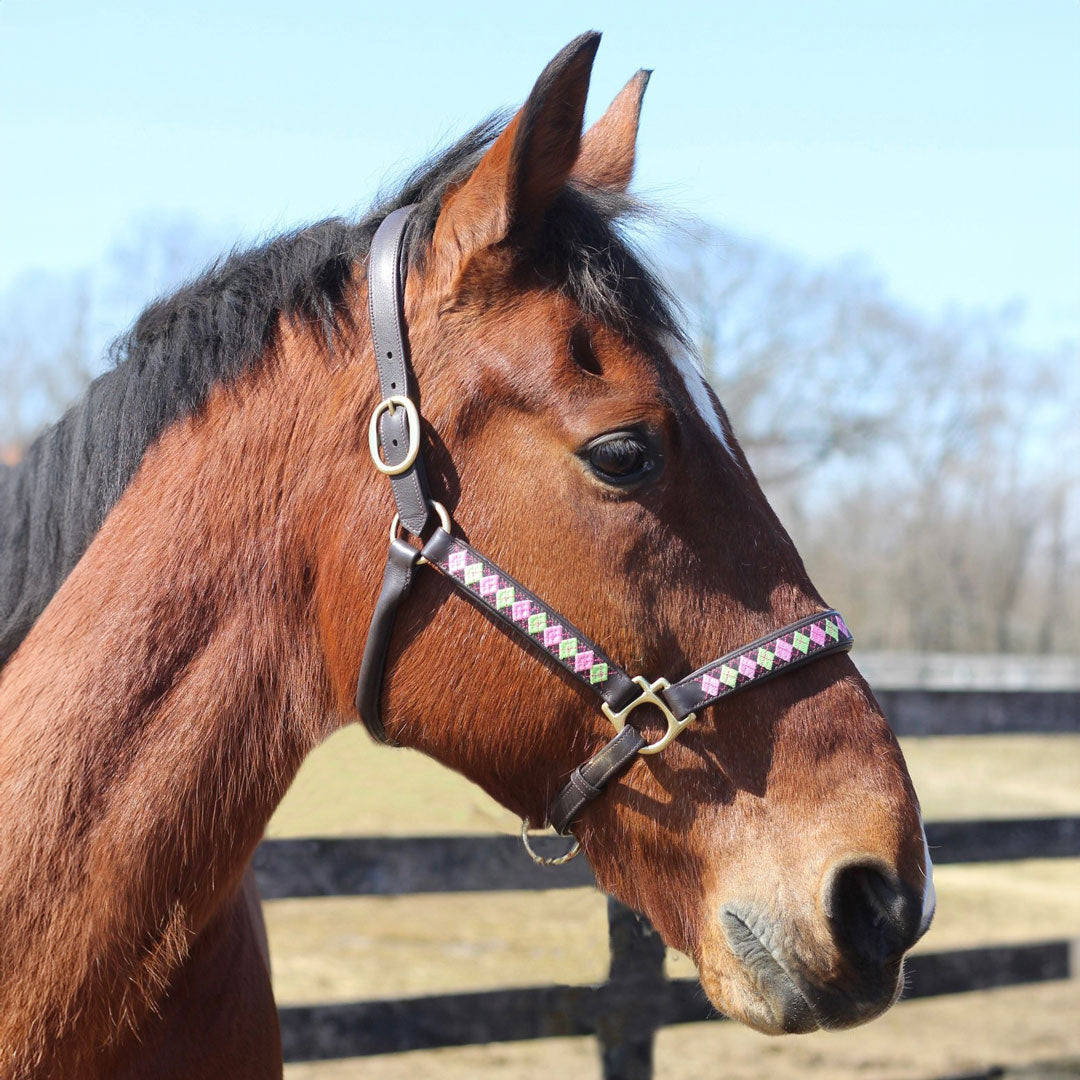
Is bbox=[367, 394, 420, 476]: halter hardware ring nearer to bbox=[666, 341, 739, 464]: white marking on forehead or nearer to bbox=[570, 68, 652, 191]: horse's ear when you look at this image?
bbox=[666, 341, 739, 464]: white marking on forehead

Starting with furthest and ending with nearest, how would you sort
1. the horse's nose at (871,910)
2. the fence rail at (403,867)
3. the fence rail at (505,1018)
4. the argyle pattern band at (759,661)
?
the fence rail at (403,867), the fence rail at (505,1018), the argyle pattern band at (759,661), the horse's nose at (871,910)

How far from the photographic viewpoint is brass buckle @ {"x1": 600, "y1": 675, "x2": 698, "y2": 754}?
5.72ft

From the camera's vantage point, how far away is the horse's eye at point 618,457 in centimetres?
176

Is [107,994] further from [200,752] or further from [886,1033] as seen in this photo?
[886,1033]

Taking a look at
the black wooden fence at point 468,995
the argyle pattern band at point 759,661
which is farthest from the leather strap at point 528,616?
the black wooden fence at point 468,995

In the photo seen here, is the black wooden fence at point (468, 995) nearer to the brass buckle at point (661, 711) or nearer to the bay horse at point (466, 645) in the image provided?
the bay horse at point (466, 645)

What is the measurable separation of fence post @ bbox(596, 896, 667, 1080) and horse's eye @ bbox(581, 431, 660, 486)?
9.33 ft

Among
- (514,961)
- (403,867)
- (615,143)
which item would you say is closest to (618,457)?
(615,143)

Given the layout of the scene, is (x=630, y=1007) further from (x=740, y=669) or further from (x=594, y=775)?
(x=740, y=669)

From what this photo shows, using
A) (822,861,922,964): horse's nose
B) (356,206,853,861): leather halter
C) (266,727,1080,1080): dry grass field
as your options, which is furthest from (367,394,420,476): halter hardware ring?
(266,727,1080,1080): dry grass field

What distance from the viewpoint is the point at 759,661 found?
5.72 feet

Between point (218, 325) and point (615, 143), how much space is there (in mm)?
948

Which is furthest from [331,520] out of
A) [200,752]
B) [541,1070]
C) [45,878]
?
[541,1070]

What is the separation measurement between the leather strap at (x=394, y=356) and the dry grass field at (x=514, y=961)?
114 centimetres
